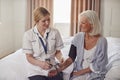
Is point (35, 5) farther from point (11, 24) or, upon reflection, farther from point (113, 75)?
point (113, 75)

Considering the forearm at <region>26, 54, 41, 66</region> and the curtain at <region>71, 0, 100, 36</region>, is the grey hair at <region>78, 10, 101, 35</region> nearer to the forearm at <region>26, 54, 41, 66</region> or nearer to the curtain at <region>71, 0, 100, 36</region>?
the forearm at <region>26, 54, 41, 66</region>

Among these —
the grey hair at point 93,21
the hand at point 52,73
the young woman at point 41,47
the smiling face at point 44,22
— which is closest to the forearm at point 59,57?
the young woman at point 41,47

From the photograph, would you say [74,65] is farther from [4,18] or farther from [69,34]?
[4,18]

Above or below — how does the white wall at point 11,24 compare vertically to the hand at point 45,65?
above

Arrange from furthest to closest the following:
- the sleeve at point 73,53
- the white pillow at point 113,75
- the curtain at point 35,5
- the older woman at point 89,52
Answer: the curtain at point 35,5 → the sleeve at point 73,53 → the older woman at point 89,52 → the white pillow at point 113,75

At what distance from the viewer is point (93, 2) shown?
176 inches

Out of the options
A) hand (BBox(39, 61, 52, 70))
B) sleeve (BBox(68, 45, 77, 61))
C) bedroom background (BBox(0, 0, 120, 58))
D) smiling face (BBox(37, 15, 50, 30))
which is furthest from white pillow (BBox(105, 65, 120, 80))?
bedroom background (BBox(0, 0, 120, 58))

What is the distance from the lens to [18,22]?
501cm

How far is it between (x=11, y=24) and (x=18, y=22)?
16cm

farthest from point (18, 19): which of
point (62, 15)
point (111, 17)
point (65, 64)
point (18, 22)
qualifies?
point (65, 64)

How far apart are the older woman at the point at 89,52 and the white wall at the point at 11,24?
10.1 ft

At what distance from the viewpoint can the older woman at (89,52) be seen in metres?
1.84

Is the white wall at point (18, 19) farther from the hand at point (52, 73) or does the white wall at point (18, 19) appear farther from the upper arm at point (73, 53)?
A: the hand at point (52, 73)

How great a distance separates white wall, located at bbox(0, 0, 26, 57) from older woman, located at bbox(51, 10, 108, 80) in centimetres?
307
